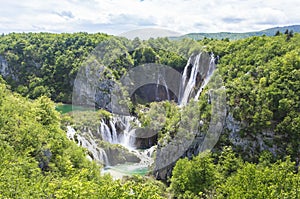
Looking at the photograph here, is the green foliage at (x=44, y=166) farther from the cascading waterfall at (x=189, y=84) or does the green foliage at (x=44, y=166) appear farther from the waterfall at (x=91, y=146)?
the cascading waterfall at (x=189, y=84)

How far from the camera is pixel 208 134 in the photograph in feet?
81.7

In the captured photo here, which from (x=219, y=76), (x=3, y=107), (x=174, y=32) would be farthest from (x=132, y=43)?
(x=3, y=107)

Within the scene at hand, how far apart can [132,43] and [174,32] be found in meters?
25.5

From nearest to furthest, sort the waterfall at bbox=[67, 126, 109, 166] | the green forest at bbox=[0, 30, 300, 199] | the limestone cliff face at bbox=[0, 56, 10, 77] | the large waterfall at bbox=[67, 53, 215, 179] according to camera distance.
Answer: the green forest at bbox=[0, 30, 300, 199] < the waterfall at bbox=[67, 126, 109, 166] < the large waterfall at bbox=[67, 53, 215, 179] < the limestone cliff face at bbox=[0, 56, 10, 77]

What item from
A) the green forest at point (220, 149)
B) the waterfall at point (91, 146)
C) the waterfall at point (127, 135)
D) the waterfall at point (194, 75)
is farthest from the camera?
the waterfall at point (194, 75)

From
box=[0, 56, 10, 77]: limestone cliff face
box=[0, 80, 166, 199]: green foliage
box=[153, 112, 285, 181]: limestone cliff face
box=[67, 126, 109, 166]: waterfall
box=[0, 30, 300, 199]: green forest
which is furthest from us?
box=[0, 56, 10, 77]: limestone cliff face

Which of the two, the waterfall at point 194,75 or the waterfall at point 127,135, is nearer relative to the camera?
the waterfall at point 127,135

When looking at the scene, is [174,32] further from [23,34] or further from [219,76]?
[23,34]

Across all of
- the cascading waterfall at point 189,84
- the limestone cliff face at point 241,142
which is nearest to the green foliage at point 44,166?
the limestone cliff face at point 241,142

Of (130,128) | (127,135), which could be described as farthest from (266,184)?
(130,128)

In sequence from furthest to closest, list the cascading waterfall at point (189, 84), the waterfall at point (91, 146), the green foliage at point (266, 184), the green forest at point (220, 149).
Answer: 1. the cascading waterfall at point (189, 84)
2. the waterfall at point (91, 146)
3. the green foliage at point (266, 184)
4. the green forest at point (220, 149)

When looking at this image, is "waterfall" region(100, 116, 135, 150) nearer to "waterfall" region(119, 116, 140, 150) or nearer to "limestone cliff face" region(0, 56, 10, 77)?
"waterfall" region(119, 116, 140, 150)

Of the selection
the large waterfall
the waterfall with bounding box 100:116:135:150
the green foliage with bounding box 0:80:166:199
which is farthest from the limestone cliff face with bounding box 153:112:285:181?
the waterfall with bounding box 100:116:135:150

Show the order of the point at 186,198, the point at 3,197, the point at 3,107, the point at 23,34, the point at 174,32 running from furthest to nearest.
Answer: the point at 23,34
the point at 174,32
the point at 3,107
the point at 186,198
the point at 3,197
